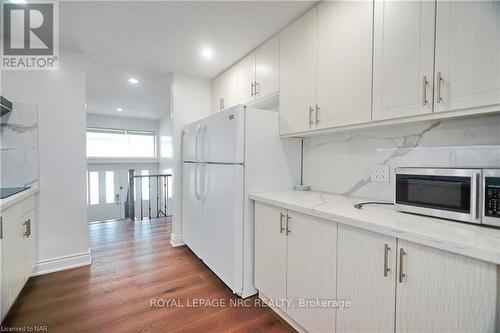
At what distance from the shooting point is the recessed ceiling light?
8.40 feet

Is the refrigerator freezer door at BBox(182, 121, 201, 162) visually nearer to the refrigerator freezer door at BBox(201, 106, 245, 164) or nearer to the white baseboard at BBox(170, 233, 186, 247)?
the refrigerator freezer door at BBox(201, 106, 245, 164)

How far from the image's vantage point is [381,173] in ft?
5.53

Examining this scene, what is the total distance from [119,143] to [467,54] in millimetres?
7177

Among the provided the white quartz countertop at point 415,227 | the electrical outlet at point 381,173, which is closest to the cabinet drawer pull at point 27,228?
the white quartz countertop at point 415,227

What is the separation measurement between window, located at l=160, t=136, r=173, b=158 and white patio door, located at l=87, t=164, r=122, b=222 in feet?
4.30

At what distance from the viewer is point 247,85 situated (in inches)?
104

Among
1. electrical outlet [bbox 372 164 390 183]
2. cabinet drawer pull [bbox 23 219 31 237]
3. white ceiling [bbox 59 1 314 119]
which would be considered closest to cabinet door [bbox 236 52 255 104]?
white ceiling [bbox 59 1 314 119]

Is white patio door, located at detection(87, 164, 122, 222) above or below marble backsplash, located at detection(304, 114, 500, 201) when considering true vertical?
below

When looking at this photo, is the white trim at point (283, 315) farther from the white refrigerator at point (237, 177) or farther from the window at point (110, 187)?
the window at point (110, 187)

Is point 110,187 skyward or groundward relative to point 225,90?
groundward

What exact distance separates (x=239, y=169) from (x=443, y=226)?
1323 mm

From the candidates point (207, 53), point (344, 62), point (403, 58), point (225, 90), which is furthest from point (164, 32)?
point (403, 58)

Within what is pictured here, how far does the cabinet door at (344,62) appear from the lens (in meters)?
1.49

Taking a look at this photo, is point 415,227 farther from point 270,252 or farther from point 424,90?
point 270,252
